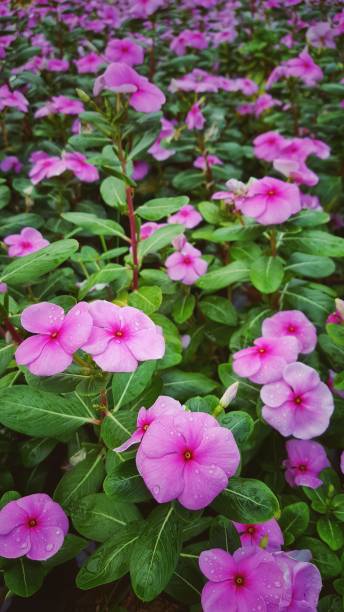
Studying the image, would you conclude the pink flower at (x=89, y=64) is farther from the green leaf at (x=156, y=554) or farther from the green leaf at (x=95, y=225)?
the green leaf at (x=156, y=554)

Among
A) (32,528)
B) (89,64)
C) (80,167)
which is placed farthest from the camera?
(89,64)

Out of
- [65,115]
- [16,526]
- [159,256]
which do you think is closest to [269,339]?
[159,256]

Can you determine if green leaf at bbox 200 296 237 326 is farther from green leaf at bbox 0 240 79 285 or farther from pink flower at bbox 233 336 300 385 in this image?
green leaf at bbox 0 240 79 285

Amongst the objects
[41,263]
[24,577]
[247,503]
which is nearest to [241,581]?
[247,503]

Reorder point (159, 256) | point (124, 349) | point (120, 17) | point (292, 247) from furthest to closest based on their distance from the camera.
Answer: point (120, 17)
point (159, 256)
point (292, 247)
point (124, 349)

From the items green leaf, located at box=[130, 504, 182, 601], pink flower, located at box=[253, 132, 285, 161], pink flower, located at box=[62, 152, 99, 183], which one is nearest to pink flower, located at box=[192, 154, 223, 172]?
pink flower, located at box=[253, 132, 285, 161]

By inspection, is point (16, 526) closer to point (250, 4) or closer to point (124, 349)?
point (124, 349)

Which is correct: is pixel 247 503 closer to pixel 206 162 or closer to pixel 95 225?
pixel 95 225
